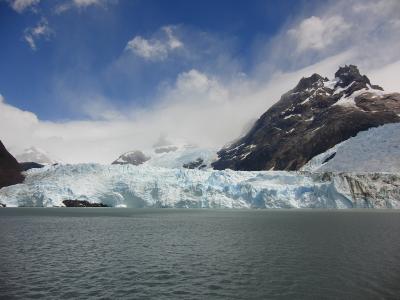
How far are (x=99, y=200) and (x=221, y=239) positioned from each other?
221 feet

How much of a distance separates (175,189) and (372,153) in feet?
175

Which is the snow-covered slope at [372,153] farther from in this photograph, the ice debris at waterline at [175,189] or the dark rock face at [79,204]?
the dark rock face at [79,204]

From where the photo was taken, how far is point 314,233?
40062 millimetres

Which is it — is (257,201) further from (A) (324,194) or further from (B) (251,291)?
(B) (251,291)

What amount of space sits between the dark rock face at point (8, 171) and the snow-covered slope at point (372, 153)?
278ft

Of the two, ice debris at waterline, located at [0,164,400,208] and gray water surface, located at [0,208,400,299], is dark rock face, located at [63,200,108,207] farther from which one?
gray water surface, located at [0,208,400,299]

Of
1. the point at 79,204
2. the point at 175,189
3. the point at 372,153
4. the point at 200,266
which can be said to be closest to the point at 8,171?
the point at 79,204

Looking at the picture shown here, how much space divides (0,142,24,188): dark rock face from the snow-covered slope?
278ft

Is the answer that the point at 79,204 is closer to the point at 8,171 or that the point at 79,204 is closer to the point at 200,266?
the point at 8,171

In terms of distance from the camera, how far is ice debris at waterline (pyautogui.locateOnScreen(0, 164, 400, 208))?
297 feet

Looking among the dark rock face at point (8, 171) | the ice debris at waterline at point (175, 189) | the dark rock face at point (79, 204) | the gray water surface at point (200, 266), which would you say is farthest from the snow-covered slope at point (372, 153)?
the dark rock face at point (8, 171)

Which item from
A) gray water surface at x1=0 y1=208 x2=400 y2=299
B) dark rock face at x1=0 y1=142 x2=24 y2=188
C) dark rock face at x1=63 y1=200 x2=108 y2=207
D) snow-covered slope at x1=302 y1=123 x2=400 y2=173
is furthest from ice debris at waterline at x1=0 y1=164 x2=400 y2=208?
gray water surface at x1=0 y1=208 x2=400 y2=299

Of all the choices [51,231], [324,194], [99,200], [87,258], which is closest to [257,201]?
[324,194]

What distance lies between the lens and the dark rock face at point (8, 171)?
346ft
